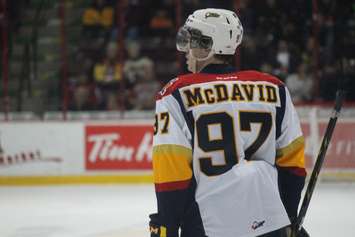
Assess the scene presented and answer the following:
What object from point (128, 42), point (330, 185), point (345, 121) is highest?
point (128, 42)

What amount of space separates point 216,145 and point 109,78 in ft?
23.5

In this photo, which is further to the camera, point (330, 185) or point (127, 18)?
point (127, 18)

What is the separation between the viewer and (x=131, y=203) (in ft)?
21.3

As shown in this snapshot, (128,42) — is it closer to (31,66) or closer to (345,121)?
(31,66)

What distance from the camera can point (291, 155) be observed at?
1.93m

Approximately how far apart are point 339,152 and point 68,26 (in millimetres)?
4286

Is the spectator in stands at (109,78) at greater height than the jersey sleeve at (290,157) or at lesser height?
lesser

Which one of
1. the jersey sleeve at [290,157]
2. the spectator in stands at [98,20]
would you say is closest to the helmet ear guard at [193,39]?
the jersey sleeve at [290,157]

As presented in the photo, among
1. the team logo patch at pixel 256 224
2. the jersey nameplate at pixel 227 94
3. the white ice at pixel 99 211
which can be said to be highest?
the jersey nameplate at pixel 227 94

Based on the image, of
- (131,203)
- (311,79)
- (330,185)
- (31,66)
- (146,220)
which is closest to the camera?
(146,220)

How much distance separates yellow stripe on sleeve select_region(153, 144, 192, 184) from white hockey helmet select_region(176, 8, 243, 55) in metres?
0.28

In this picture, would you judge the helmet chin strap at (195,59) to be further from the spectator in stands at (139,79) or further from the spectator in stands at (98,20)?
the spectator in stands at (98,20)

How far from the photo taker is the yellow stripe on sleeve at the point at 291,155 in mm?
1922

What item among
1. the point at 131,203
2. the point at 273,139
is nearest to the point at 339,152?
the point at 131,203
